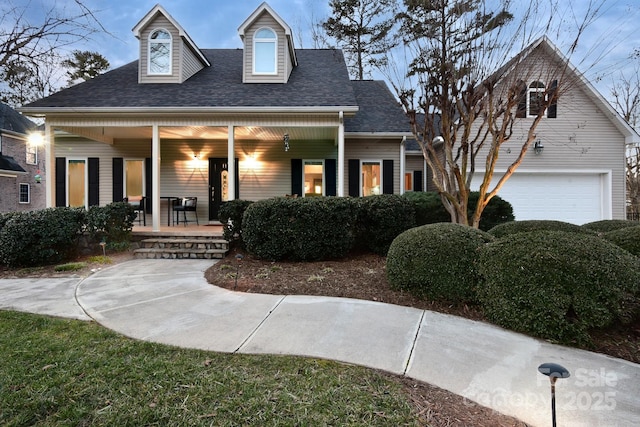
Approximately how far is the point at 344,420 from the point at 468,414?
0.80 metres

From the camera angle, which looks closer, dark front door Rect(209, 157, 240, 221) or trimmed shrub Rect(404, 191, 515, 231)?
trimmed shrub Rect(404, 191, 515, 231)

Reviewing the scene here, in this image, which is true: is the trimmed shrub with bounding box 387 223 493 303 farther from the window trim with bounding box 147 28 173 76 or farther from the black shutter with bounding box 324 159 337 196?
the window trim with bounding box 147 28 173 76

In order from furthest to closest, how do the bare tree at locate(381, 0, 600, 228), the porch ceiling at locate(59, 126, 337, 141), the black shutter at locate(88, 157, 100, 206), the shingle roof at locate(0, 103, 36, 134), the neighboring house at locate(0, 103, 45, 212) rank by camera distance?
1. the shingle roof at locate(0, 103, 36, 134)
2. the neighboring house at locate(0, 103, 45, 212)
3. the black shutter at locate(88, 157, 100, 206)
4. the porch ceiling at locate(59, 126, 337, 141)
5. the bare tree at locate(381, 0, 600, 228)

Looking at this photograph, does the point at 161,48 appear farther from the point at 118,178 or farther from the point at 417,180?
the point at 417,180

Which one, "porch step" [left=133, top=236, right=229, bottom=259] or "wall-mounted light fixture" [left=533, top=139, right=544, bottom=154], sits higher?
"wall-mounted light fixture" [left=533, top=139, right=544, bottom=154]

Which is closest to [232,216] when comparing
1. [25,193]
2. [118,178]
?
[118,178]

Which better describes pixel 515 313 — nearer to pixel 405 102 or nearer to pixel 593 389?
pixel 593 389

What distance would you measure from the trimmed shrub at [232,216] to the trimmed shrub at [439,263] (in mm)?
3753

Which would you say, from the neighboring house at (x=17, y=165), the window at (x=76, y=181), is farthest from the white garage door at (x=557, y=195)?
the neighboring house at (x=17, y=165)

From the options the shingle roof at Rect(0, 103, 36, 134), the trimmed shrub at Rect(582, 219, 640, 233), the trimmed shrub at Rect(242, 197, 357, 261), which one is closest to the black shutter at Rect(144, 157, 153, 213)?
the trimmed shrub at Rect(242, 197, 357, 261)

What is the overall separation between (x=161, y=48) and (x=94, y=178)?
4.84 m

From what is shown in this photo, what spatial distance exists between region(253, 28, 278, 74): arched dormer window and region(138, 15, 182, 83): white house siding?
2272 millimetres

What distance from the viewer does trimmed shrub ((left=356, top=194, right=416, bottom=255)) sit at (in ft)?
21.7

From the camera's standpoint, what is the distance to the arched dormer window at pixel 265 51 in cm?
976
